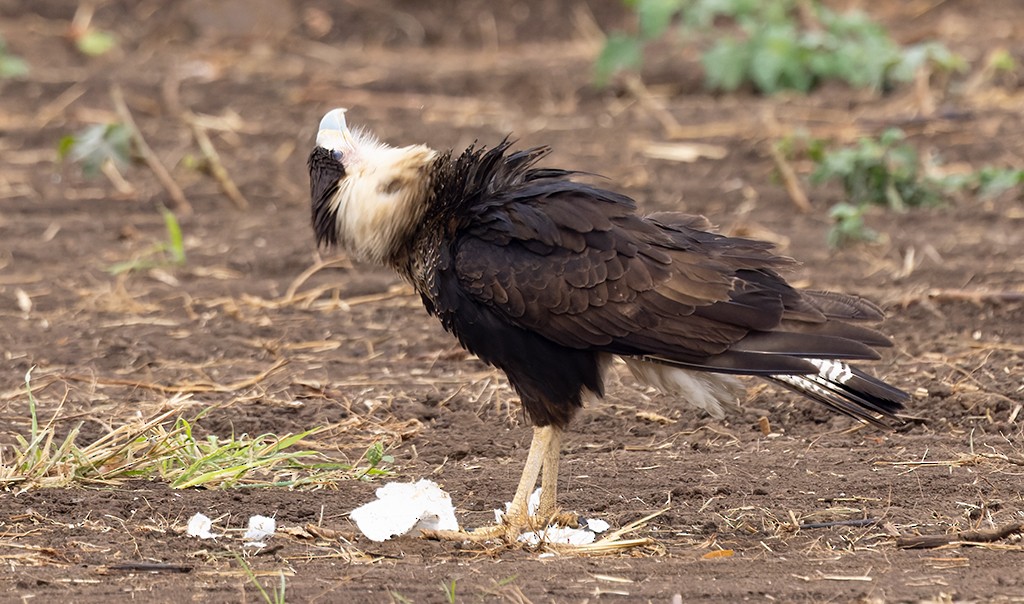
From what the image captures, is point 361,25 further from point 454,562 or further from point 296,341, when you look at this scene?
point 454,562

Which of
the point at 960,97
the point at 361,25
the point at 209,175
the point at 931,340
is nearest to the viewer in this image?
the point at 931,340

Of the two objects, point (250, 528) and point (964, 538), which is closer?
point (964, 538)

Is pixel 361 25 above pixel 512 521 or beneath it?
above

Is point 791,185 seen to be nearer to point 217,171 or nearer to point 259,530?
point 217,171

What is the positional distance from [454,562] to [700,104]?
8870 mm

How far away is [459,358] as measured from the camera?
725cm

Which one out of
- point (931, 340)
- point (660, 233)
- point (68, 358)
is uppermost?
point (660, 233)

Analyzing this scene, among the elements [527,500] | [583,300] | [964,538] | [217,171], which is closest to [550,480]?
[527,500]

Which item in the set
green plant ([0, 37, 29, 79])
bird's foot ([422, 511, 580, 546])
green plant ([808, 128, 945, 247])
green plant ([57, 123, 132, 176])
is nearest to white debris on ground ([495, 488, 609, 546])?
bird's foot ([422, 511, 580, 546])

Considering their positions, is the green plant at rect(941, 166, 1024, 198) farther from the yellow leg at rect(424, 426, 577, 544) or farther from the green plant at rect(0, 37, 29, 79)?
the green plant at rect(0, 37, 29, 79)

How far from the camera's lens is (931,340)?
709cm

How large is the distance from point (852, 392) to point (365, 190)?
1928 mm

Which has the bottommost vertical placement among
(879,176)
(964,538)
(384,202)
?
(964,538)

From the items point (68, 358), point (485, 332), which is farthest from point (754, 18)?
point (485, 332)
